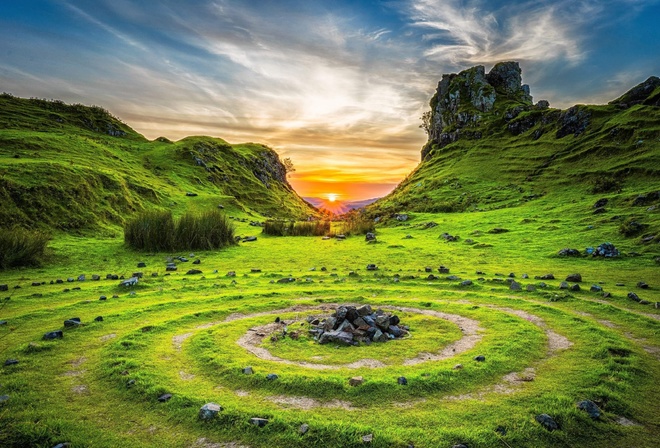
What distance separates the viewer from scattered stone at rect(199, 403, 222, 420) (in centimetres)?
696

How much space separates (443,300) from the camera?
667 inches

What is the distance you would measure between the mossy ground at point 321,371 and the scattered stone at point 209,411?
18cm

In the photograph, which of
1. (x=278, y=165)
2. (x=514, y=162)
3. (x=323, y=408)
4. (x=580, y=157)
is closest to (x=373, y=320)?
(x=323, y=408)

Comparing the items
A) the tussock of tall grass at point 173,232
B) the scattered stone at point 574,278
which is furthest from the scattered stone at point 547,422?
the tussock of tall grass at point 173,232

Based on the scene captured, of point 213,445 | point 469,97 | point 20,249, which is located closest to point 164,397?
point 213,445

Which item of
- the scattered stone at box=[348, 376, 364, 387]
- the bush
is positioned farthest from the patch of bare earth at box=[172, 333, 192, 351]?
the bush

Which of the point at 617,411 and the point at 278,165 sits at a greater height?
the point at 278,165

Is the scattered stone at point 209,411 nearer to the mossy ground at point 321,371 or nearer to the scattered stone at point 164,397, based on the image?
the mossy ground at point 321,371

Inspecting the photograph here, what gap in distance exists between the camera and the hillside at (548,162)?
44.4m

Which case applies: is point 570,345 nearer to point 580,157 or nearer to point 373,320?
point 373,320

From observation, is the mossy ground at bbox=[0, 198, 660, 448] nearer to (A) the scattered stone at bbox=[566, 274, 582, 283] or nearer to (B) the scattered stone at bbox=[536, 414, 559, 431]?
(B) the scattered stone at bbox=[536, 414, 559, 431]

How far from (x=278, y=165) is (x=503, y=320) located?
155 meters

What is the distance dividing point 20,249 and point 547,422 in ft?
95.3

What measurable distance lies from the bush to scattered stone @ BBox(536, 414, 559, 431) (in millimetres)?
28181
